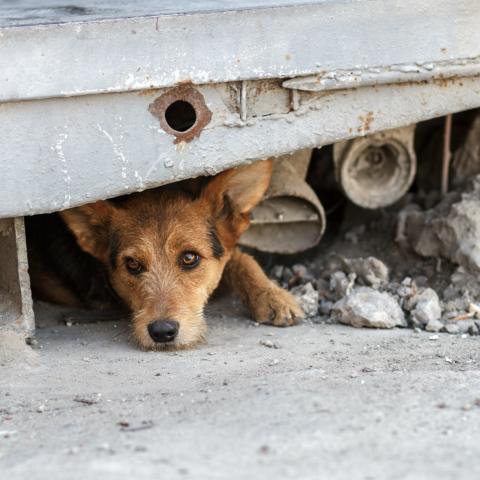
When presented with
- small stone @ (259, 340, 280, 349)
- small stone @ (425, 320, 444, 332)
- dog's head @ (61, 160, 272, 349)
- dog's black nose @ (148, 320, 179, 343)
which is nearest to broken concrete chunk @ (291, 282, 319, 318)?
dog's head @ (61, 160, 272, 349)

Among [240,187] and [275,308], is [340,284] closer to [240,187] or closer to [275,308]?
[275,308]

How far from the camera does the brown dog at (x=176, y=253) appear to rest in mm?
4930

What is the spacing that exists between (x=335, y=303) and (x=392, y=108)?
128 centimetres

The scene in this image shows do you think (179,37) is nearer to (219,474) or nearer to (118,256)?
(118,256)

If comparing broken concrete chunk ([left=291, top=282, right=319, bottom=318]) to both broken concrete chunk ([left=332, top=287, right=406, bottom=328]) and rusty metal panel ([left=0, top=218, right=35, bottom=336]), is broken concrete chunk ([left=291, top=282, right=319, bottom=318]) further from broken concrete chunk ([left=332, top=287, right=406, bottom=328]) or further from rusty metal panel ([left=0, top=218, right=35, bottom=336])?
rusty metal panel ([left=0, top=218, right=35, bottom=336])

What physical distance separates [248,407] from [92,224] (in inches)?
83.4

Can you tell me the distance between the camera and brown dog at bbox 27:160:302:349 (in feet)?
16.2

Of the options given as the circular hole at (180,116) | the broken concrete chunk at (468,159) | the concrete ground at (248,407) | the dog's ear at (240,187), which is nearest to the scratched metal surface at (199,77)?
the circular hole at (180,116)

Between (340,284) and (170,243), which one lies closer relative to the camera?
(170,243)

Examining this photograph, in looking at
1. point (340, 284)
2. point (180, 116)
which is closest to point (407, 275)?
point (340, 284)

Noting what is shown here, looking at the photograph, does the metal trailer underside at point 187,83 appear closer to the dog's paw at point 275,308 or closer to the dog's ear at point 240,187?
the dog's ear at point 240,187

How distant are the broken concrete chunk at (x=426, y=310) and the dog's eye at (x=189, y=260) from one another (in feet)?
4.30

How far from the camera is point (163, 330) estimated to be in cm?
475

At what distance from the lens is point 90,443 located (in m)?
3.38
